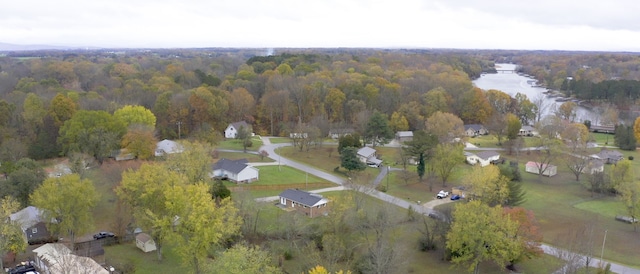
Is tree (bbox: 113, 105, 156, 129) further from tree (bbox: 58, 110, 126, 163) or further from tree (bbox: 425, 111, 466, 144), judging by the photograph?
tree (bbox: 425, 111, 466, 144)

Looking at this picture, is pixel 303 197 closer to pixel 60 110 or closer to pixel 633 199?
pixel 633 199

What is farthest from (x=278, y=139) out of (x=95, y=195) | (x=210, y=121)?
(x=95, y=195)

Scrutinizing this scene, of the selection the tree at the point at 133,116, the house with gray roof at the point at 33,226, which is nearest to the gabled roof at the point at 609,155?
the tree at the point at 133,116

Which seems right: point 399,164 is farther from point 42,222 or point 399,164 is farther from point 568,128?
point 42,222

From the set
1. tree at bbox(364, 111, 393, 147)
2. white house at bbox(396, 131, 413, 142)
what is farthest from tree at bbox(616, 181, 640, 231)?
white house at bbox(396, 131, 413, 142)

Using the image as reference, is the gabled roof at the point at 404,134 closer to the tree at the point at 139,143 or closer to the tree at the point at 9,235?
the tree at the point at 139,143

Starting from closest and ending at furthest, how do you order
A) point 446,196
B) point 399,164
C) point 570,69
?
1. point 446,196
2. point 399,164
3. point 570,69
